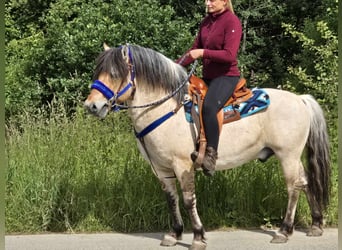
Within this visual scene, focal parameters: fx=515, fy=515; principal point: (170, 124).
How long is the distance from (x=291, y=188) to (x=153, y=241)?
4.69ft

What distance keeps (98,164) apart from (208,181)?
126 cm

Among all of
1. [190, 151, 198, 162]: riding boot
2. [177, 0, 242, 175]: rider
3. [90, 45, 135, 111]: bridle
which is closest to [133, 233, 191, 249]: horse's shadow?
[177, 0, 242, 175]: rider

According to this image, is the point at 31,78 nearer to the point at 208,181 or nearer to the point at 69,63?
the point at 69,63

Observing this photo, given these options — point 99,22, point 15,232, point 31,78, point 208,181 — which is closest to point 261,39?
point 99,22

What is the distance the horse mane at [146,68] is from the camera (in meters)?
4.40

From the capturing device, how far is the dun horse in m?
4.46

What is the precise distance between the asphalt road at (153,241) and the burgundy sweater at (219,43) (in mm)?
1599

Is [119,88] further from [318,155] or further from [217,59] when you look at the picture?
[318,155]

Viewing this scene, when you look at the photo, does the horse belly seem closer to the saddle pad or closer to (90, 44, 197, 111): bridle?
the saddle pad

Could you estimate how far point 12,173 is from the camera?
18.4 ft

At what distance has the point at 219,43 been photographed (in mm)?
4559

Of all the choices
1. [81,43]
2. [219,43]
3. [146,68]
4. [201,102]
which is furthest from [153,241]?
[81,43]

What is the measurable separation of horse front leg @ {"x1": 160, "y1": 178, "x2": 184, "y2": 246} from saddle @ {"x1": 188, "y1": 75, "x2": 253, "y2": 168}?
1.38 ft

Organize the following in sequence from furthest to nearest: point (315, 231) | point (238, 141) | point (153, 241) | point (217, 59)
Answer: point (315, 231)
point (153, 241)
point (238, 141)
point (217, 59)
